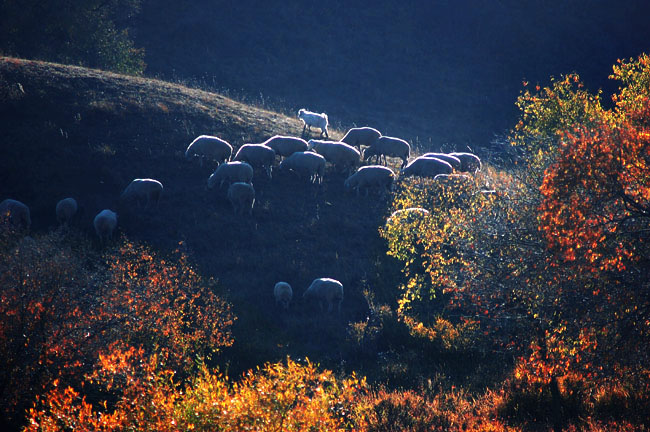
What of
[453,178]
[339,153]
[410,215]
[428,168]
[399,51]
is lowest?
[410,215]

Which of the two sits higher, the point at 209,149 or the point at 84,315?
the point at 209,149

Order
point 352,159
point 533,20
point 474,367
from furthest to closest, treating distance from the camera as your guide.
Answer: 1. point 533,20
2. point 352,159
3. point 474,367

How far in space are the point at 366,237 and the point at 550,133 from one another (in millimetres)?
12556

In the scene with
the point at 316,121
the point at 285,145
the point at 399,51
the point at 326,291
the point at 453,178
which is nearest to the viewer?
the point at 326,291

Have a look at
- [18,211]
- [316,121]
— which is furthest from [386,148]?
[18,211]

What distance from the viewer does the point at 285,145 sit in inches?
1042

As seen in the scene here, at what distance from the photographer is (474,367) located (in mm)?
16109

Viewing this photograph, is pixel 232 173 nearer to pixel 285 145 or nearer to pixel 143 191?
pixel 143 191

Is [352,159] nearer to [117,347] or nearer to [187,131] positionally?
[187,131]

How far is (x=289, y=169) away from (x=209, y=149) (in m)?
4.01

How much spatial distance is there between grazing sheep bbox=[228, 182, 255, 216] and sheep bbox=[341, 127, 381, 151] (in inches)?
357

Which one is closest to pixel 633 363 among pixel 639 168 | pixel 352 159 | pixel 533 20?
pixel 639 168

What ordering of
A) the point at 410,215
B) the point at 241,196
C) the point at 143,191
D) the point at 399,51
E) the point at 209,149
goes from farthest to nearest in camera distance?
the point at 399,51, the point at 209,149, the point at 241,196, the point at 143,191, the point at 410,215

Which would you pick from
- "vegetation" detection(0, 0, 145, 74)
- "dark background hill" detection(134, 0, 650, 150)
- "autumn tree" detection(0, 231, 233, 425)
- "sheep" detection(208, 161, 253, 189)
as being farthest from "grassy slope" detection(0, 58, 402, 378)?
"dark background hill" detection(134, 0, 650, 150)
